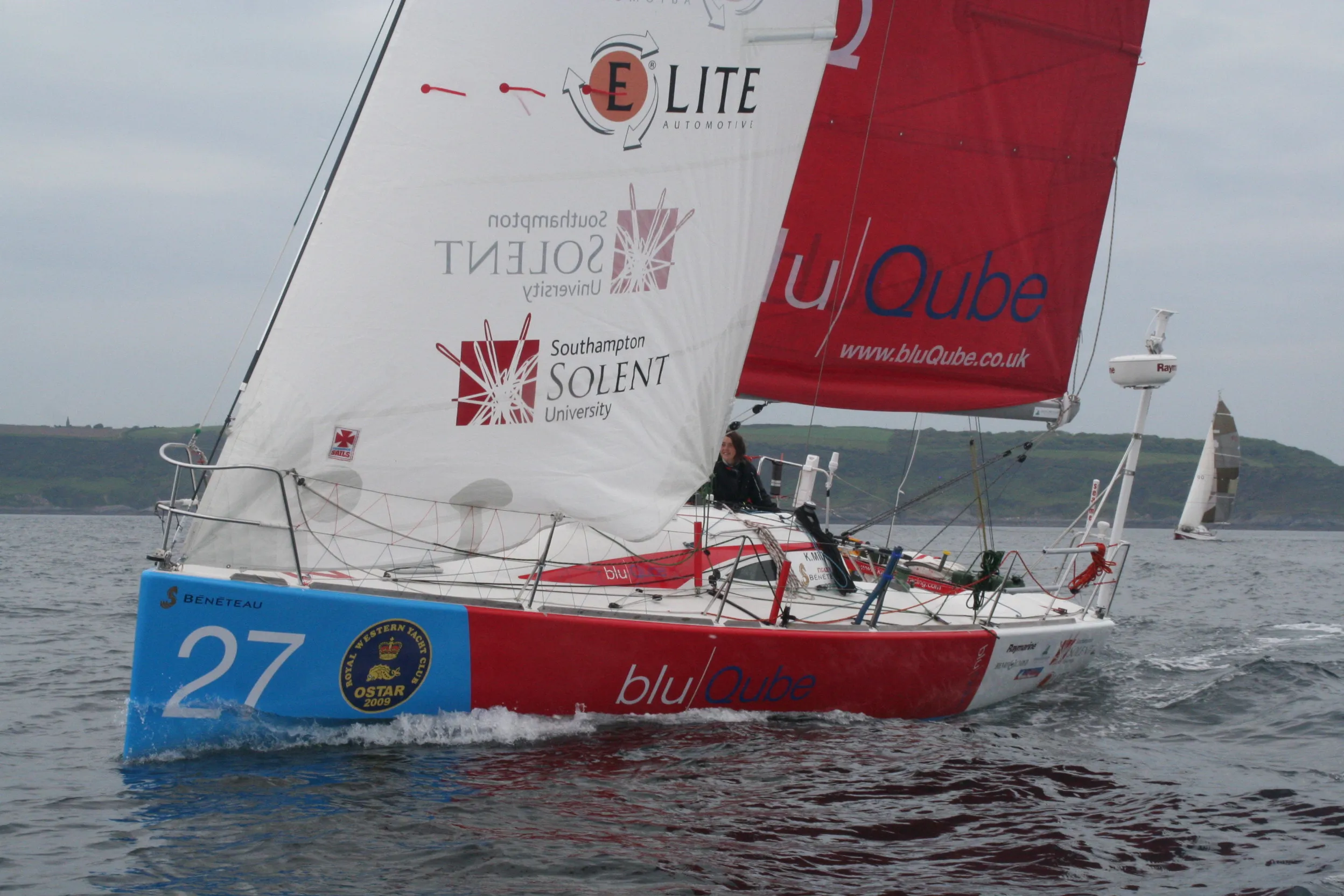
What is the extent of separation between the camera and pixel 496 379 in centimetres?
664

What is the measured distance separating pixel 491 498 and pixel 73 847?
2.76m

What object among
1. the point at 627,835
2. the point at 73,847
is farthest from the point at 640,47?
the point at 73,847

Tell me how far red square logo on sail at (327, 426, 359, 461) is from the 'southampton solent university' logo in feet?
7.52

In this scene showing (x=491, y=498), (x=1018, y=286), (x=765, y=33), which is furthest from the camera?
(x=1018, y=286)

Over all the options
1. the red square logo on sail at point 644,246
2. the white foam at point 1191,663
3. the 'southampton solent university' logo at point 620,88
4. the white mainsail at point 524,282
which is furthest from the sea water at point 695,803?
the 'southampton solent university' logo at point 620,88

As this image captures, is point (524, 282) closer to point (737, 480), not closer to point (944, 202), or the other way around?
point (737, 480)

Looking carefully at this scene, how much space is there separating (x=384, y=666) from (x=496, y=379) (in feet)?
5.71

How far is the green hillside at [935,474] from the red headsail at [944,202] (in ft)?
228

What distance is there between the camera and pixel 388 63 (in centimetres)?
633

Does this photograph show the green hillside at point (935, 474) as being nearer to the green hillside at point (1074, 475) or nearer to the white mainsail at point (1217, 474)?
the green hillside at point (1074, 475)

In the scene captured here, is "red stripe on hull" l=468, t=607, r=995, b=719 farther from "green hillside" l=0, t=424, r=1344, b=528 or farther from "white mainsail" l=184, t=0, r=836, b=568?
"green hillside" l=0, t=424, r=1344, b=528

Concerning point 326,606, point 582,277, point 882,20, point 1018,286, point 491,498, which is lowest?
point 326,606

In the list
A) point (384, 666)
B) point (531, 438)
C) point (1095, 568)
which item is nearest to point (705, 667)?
point (531, 438)

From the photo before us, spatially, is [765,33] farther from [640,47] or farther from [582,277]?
[582,277]
